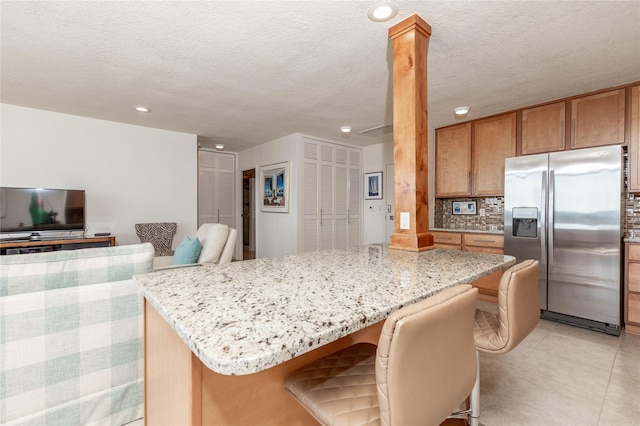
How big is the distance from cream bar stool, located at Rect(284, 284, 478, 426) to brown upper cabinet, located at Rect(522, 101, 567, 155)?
340cm

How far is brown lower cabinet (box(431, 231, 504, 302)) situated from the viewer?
3.48m

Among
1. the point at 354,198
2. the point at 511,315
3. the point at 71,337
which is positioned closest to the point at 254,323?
the point at 511,315

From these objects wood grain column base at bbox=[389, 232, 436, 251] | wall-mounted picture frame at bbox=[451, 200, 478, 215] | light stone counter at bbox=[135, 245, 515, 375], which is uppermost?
wall-mounted picture frame at bbox=[451, 200, 478, 215]

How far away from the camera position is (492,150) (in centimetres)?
379

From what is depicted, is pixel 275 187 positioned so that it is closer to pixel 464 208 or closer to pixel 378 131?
pixel 378 131

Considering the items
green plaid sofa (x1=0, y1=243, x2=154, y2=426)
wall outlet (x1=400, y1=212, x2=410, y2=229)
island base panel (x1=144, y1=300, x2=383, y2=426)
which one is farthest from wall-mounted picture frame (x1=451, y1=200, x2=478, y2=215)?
green plaid sofa (x1=0, y1=243, x2=154, y2=426)

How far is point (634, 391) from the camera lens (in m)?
1.86

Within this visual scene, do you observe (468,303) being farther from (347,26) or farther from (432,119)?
(432,119)

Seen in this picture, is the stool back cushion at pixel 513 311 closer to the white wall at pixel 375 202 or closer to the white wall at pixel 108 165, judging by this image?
the white wall at pixel 375 202

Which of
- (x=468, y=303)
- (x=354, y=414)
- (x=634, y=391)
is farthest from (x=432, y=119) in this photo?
(x=354, y=414)

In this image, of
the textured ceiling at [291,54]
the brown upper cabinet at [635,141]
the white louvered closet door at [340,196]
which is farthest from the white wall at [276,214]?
the brown upper cabinet at [635,141]

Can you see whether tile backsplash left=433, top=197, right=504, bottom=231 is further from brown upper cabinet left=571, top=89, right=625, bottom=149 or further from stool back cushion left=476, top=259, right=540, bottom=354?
stool back cushion left=476, top=259, right=540, bottom=354

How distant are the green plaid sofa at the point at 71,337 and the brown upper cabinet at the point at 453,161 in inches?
150

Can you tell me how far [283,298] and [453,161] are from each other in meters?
4.01
